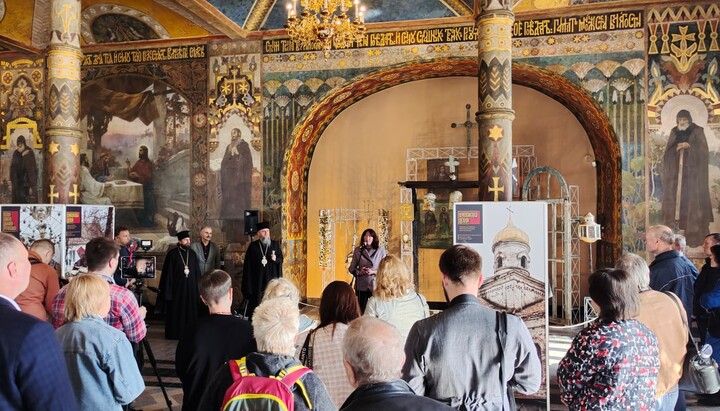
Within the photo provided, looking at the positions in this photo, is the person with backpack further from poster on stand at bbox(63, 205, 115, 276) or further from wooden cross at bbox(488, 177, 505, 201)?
poster on stand at bbox(63, 205, 115, 276)

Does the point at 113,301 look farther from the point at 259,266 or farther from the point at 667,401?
the point at 259,266

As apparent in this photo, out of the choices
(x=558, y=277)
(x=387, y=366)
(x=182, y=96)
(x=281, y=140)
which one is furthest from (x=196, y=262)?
(x=387, y=366)

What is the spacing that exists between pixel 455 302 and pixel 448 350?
0.21 metres

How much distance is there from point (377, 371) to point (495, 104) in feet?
17.2

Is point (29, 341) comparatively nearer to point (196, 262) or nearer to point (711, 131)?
point (196, 262)

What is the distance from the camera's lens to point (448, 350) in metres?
2.60

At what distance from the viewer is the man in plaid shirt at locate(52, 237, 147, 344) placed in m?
3.94

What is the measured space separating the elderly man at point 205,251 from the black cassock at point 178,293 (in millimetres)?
424

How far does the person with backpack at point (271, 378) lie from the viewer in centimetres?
215

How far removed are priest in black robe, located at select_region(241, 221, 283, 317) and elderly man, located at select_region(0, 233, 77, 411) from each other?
26.3 ft

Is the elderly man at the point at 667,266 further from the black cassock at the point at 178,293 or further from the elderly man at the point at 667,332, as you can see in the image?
the black cassock at the point at 178,293

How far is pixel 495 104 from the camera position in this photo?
21.7ft

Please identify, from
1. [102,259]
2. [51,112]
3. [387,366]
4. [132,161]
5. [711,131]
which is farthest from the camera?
[132,161]

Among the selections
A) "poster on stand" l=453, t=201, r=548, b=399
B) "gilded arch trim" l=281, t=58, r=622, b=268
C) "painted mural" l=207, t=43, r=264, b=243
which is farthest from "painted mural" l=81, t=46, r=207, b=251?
"poster on stand" l=453, t=201, r=548, b=399
